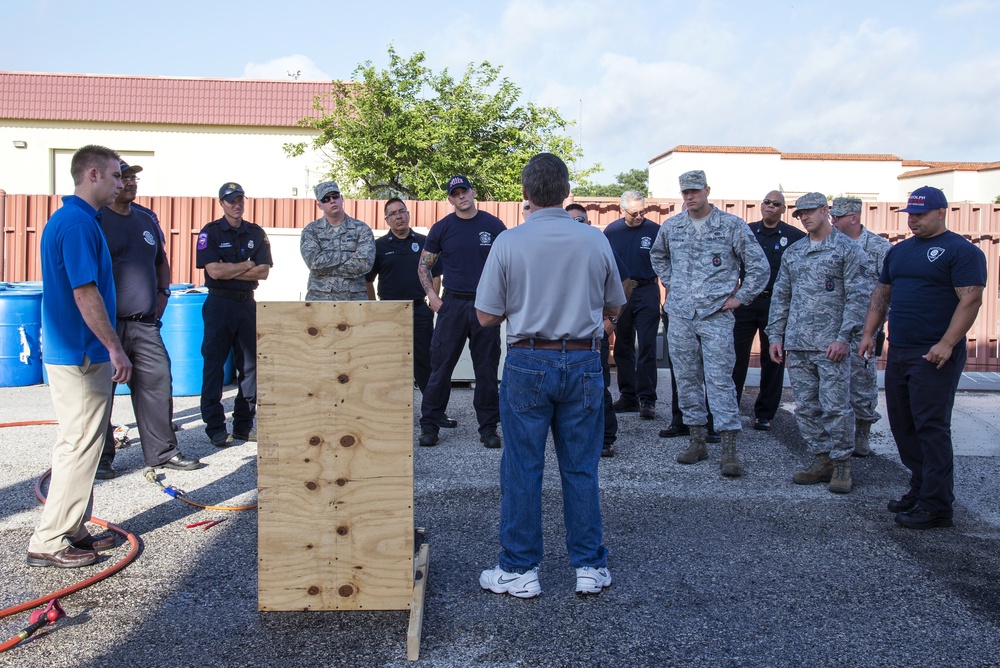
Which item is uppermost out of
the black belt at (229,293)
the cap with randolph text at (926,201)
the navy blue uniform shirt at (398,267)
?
the cap with randolph text at (926,201)

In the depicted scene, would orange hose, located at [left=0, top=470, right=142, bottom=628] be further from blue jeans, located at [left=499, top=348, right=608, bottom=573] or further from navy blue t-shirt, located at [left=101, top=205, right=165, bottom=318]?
blue jeans, located at [left=499, top=348, right=608, bottom=573]

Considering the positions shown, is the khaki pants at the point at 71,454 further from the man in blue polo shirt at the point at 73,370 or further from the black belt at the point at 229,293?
the black belt at the point at 229,293

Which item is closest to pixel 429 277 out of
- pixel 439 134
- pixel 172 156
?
pixel 439 134

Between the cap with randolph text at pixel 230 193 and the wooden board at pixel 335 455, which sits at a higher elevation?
the cap with randolph text at pixel 230 193

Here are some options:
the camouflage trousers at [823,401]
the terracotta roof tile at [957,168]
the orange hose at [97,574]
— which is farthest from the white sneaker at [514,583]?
the terracotta roof tile at [957,168]

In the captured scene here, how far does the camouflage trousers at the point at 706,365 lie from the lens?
19.5 ft

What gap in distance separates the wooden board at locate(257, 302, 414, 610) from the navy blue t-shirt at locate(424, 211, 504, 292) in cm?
329

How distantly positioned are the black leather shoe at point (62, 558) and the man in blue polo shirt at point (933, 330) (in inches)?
170

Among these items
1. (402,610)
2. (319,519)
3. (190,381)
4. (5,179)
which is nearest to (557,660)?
(402,610)

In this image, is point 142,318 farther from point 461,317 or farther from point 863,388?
point 863,388

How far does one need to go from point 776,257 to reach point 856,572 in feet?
13.3

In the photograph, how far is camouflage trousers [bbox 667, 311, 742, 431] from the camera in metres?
5.95

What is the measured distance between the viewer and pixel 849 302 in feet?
18.2

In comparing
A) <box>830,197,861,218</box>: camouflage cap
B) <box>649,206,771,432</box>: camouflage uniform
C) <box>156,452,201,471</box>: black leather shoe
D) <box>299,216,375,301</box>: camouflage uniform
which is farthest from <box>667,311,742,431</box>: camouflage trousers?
<box>156,452,201,471</box>: black leather shoe
